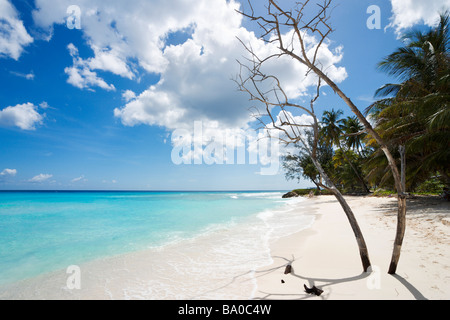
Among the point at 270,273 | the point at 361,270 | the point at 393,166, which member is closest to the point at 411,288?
the point at 361,270

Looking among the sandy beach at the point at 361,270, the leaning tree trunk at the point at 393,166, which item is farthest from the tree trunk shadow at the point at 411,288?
the leaning tree trunk at the point at 393,166

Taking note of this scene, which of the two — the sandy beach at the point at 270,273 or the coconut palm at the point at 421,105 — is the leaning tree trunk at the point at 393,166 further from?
the coconut palm at the point at 421,105

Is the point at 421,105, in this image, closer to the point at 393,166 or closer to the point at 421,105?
the point at 421,105

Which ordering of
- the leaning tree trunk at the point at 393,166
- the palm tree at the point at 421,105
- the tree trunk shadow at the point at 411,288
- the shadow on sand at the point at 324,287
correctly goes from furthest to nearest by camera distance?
the palm tree at the point at 421,105 < the leaning tree trunk at the point at 393,166 < the shadow on sand at the point at 324,287 < the tree trunk shadow at the point at 411,288

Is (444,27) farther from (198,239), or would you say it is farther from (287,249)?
(198,239)

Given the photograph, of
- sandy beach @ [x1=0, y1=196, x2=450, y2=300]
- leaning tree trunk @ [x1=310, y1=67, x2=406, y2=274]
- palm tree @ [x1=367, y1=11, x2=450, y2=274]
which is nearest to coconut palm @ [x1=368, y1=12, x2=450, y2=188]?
palm tree @ [x1=367, y1=11, x2=450, y2=274]

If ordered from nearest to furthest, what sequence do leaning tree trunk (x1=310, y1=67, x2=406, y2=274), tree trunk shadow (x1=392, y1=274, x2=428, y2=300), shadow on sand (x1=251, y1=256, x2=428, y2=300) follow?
tree trunk shadow (x1=392, y1=274, x2=428, y2=300) < shadow on sand (x1=251, y1=256, x2=428, y2=300) < leaning tree trunk (x1=310, y1=67, x2=406, y2=274)

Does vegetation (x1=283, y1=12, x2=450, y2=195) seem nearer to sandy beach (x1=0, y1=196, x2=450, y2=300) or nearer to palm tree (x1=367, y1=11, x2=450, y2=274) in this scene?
palm tree (x1=367, y1=11, x2=450, y2=274)

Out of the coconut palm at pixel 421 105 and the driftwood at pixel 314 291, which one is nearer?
the driftwood at pixel 314 291

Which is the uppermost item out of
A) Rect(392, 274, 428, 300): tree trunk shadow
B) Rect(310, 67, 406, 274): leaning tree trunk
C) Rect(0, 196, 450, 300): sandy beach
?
Rect(310, 67, 406, 274): leaning tree trunk

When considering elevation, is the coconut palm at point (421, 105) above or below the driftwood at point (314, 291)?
above

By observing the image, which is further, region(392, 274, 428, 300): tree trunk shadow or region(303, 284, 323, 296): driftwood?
region(303, 284, 323, 296): driftwood
